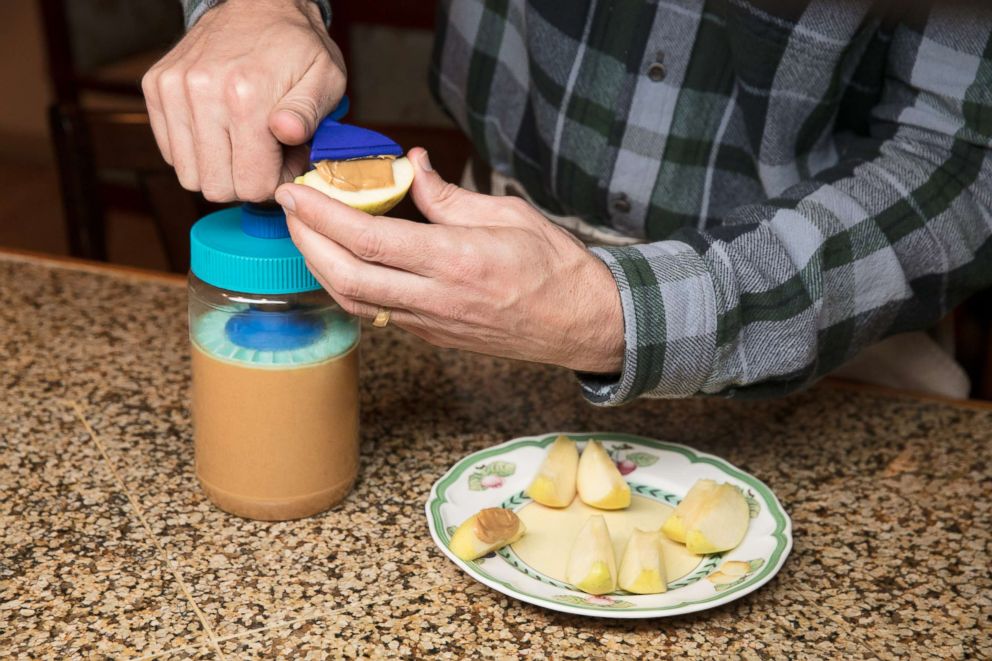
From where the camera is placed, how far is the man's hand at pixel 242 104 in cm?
94

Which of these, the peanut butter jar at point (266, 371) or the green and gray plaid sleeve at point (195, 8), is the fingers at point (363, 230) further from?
the green and gray plaid sleeve at point (195, 8)

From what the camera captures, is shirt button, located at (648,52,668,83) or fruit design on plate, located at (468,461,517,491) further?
shirt button, located at (648,52,668,83)

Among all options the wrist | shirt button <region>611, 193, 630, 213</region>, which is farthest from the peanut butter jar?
shirt button <region>611, 193, 630, 213</region>

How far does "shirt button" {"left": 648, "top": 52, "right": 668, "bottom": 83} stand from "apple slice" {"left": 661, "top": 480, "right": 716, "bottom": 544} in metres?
0.50

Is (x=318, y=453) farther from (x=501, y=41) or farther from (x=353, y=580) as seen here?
(x=501, y=41)

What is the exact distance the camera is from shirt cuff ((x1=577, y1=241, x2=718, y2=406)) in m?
0.93

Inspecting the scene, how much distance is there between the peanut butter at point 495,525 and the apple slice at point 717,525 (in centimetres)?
15

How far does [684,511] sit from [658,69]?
0.54 meters

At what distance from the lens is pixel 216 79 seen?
0.95 meters

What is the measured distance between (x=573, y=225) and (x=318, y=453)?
56 cm

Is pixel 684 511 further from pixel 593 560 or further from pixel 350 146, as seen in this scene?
pixel 350 146

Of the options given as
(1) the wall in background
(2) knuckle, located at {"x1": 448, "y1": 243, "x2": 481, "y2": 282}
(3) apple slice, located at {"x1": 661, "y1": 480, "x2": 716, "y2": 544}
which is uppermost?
(2) knuckle, located at {"x1": 448, "y1": 243, "x2": 481, "y2": 282}

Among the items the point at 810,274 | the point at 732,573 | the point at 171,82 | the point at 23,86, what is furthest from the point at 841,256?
the point at 23,86

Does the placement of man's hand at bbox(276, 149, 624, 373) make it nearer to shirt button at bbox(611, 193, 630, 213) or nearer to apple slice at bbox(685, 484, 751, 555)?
apple slice at bbox(685, 484, 751, 555)
